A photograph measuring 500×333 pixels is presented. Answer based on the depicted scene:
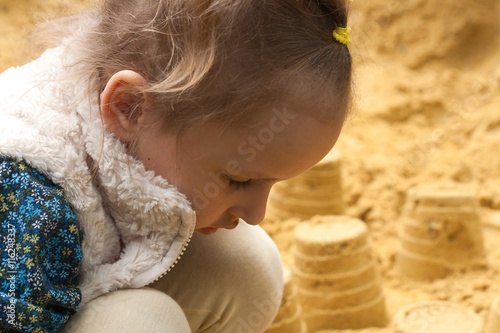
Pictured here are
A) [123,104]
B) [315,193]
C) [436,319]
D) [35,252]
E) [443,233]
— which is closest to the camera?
[35,252]

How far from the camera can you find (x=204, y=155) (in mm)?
1001

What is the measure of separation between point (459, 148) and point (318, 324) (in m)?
1.28

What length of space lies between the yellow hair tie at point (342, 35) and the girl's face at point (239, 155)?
0.10 metres

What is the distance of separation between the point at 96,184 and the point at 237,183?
0.19 metres

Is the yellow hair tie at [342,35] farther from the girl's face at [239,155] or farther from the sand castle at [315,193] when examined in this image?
the sand castle at [315,193]

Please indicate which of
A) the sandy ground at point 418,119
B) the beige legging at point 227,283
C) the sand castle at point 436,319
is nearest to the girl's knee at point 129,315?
the beige legging at point 227,283

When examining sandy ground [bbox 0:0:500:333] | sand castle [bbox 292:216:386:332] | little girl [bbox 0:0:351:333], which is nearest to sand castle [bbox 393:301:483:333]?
sand castle [bbox 292:216:386:332]

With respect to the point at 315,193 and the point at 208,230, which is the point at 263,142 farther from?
the point at 315,193

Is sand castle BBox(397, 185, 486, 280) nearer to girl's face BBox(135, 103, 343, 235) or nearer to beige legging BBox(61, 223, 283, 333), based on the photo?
beige legging BBox(61, 223, 283, 333)

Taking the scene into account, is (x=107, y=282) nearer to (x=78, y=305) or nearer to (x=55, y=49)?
(x=78, y=305)

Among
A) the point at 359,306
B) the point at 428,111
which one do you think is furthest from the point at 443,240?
the point at 428,111

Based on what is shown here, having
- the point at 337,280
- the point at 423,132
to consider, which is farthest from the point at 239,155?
the point at 423,132

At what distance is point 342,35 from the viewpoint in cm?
103

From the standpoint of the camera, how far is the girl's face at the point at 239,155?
0.99m
